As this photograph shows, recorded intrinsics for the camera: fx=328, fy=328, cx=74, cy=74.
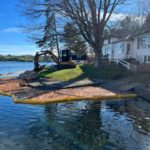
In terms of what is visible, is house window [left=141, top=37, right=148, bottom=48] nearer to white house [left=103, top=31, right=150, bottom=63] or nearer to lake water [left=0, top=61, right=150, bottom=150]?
white house [left=103, top=31, right=150, bottom=63]

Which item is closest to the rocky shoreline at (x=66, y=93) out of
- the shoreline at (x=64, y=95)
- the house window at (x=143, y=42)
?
the shoreline at (x=64, y=95)

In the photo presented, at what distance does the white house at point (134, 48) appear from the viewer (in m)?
43.0

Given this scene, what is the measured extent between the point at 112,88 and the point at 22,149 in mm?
18873

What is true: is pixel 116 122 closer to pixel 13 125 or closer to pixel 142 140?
pixel 142 140

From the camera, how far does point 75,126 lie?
16.1 meters

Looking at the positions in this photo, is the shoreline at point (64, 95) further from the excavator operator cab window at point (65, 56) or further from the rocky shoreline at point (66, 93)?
the excavator operator cab window at point (65, 56)

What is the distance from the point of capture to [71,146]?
12.8 metres

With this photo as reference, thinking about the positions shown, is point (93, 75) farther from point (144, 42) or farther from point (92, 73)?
point (144, 42)

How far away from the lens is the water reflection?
1311 cm

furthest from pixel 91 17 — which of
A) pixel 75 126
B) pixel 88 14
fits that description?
pixel 75 126

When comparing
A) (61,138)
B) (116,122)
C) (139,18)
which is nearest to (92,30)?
(116,122)

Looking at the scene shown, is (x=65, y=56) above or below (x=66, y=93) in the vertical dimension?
above

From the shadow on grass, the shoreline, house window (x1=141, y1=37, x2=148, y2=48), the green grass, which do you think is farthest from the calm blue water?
the shoreline

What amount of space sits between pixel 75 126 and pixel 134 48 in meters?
32.9
